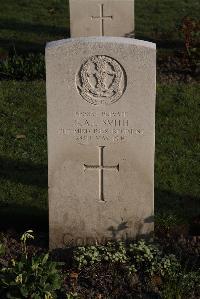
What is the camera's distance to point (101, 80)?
17.4 feet

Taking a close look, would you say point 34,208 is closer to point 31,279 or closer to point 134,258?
point 134,258

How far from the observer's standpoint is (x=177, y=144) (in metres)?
7.91

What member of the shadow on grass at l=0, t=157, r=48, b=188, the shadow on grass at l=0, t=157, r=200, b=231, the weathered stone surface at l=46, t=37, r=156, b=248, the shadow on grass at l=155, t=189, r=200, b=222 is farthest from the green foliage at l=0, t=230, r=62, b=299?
the shadow on grass at l=0, t=157, r=48, b=188

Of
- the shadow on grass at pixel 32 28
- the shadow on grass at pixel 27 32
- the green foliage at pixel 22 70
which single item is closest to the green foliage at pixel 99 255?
the green foliage at pixel 22 70

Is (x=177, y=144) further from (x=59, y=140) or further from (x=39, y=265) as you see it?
(x=39, y=265)

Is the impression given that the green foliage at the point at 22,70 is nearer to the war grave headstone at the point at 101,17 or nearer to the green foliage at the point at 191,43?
the war grave headstone at the point at 101,17

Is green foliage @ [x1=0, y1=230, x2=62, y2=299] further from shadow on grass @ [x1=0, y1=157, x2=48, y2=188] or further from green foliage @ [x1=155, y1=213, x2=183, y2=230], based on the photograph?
shadow on grass @ [x1=0, y1=157, x2=48, y2=188]

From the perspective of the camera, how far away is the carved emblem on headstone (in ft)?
17.2

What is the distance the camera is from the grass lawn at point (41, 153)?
654 centimetres

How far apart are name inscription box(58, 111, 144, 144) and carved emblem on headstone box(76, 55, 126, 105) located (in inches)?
5.1

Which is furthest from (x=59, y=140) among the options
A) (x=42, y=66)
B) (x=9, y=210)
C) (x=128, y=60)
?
(x=42, y=66)

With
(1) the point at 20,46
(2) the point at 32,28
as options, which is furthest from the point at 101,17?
(2) the point at 32,28

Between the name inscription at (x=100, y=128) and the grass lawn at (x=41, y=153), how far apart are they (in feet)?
3.98

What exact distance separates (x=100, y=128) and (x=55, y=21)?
7764 millimetres
